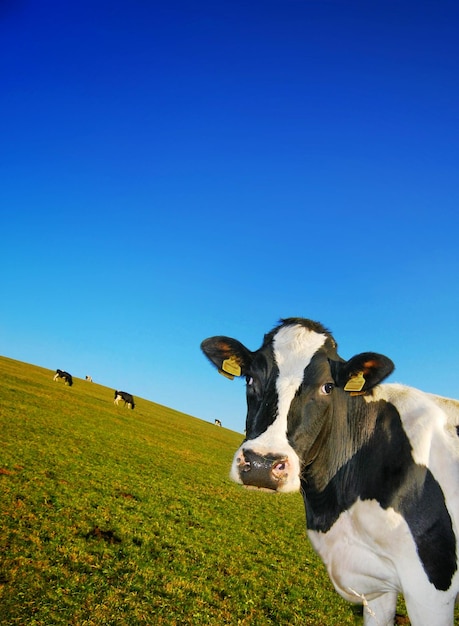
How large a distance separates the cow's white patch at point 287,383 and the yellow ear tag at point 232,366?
2.28ft

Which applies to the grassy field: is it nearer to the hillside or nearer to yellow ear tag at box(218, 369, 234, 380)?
the hillside

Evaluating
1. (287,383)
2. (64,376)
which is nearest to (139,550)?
(287,383)

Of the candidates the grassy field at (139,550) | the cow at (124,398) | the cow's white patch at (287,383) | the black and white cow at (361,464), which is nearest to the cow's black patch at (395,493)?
the black and white cow at (361,464)

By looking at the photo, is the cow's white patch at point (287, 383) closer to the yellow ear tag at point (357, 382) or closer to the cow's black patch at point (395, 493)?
the yellow ear tag at point (357, 382)

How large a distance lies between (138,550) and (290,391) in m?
5.75

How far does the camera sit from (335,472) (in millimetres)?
4496

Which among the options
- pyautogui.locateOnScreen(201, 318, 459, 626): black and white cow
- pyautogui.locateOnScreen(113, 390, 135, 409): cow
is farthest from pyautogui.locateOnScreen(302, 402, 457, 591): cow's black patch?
pyautogui.locateOnScreen(113, 390, 135, 409): cow

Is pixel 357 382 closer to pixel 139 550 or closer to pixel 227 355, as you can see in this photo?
pixel 227 355

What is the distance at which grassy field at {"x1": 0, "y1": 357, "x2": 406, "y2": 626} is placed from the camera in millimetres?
5785

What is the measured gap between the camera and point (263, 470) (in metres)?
3.52

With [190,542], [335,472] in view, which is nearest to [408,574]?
[335,472]

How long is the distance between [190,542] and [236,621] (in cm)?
343

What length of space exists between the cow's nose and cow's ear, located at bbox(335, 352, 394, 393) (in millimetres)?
1405

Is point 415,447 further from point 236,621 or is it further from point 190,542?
point 190,542
